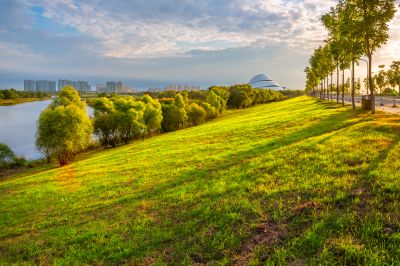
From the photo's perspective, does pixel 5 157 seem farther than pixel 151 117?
No

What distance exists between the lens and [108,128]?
74312mm

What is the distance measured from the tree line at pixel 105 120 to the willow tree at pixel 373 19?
45783 millimetres

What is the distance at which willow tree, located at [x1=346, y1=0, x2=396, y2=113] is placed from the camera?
34.2m

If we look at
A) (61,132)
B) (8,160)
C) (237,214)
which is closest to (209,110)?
(61,132)

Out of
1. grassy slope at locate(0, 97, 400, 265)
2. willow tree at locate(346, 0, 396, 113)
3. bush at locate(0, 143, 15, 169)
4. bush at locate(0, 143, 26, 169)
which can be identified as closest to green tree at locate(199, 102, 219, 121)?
bush at locate(0, 143, 26, 169)

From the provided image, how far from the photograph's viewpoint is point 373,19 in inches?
1346

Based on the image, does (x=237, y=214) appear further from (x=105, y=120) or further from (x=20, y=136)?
(x=20, y=136)

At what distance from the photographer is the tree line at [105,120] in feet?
176

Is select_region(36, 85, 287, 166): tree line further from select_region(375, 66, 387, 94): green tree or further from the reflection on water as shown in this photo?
select_region(375, 66, 387, 94): green tree

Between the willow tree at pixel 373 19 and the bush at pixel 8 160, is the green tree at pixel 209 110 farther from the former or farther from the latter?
the willow tree at pixel 373 19

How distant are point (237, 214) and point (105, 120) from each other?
67052mm

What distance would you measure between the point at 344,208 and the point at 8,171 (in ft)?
206

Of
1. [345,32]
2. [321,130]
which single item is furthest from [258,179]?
[345,32]

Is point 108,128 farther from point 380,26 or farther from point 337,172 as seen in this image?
point 337,172
